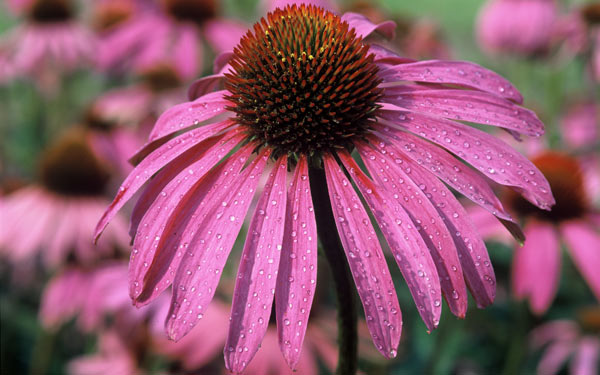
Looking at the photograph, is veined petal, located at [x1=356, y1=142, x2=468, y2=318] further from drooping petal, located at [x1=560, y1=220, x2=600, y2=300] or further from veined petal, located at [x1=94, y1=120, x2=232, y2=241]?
drooping petal, located at [x1=560, y1=220, x2=600, y2=300]

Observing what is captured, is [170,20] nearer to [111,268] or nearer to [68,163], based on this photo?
[68,163]

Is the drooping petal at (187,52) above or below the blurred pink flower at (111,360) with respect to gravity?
above

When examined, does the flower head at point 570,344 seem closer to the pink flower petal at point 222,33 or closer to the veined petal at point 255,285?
the veined petal at point 255,285

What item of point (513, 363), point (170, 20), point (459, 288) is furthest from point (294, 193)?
point (170, 20)

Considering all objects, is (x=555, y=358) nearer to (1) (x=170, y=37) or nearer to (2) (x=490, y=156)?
(2) (x=490, y=156)

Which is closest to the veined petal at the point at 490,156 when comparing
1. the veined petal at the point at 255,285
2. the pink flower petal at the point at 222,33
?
the veined petal at the point at 255,285

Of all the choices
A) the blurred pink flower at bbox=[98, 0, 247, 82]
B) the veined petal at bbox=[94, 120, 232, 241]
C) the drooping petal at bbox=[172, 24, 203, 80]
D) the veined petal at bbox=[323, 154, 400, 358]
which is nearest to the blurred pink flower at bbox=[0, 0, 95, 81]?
the blurred pink flower at bbox=[98, 0, 247, 82]
